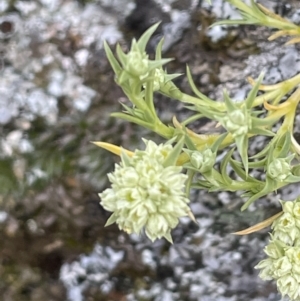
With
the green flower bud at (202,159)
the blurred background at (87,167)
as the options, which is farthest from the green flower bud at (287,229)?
the blurred background at (87,167)

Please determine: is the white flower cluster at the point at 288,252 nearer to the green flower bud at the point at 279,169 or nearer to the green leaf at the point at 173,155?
the green flower bud at the point at 279,169

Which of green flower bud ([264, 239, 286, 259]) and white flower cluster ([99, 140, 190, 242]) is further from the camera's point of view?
green flower bud ([264, 239, 286, 259])

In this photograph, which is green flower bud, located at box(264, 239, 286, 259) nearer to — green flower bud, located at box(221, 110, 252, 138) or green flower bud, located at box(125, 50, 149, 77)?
green flower bud, located at box(221, 110, 252, 138)

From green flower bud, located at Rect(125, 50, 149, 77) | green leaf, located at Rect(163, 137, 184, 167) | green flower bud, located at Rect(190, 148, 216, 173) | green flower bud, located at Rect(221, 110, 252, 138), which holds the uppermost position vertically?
green flower bud, located at Rect(125, 50, 149, 77)

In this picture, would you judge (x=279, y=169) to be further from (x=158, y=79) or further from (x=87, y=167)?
(x=87, y=167)

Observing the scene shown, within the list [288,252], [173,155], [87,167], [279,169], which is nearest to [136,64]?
[173,155]

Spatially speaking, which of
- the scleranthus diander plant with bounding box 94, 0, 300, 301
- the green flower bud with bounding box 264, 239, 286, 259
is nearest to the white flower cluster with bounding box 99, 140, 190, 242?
the scleranthus diander plant with bounding box 94, 0, 300, 301

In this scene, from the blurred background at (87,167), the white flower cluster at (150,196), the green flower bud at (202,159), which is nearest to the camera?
the white flower cluster at (150,196)
